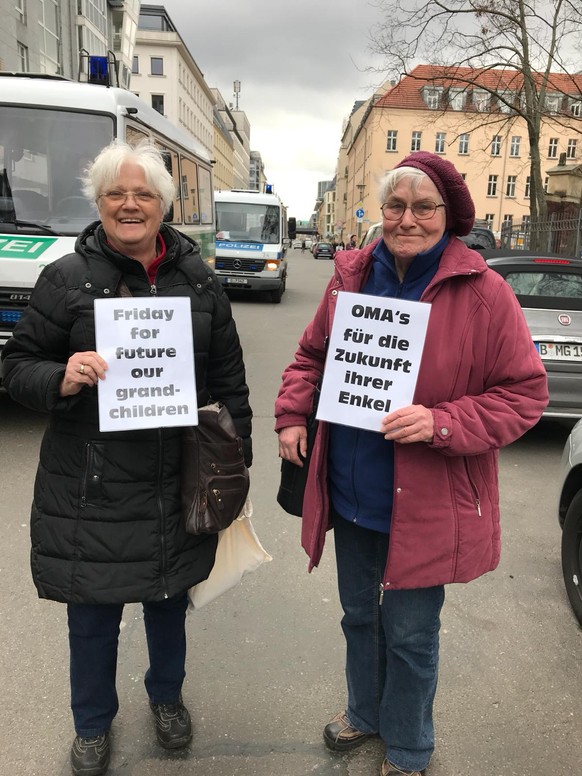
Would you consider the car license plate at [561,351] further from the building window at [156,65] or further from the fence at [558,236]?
the building window at [156,65]

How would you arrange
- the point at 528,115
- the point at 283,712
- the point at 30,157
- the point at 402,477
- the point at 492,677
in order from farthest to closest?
1. the point at 528,115
2. the point at 30,157
3. the point at 492,677
4. the point at 283,712
5. the point at 402,477

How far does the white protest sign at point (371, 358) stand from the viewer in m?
1.86

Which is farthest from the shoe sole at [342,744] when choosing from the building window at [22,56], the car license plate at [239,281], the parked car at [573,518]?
the building window at [22,56]

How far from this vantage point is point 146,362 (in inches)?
78.5

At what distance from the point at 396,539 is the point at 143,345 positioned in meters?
0.95

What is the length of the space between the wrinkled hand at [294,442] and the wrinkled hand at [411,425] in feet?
1.53

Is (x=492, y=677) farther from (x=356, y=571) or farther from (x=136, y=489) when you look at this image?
(x=136, y=489)

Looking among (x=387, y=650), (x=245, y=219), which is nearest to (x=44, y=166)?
(x=387, y=650)

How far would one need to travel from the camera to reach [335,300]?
6.73ft

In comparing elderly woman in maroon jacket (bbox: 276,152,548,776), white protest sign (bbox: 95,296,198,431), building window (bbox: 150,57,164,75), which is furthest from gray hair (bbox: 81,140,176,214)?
building window (bbox: 150,57,164,75)

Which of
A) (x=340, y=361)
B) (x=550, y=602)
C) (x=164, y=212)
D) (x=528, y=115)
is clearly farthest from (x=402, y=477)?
(x=528, y=115)

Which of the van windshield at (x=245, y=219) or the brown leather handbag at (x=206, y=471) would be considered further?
the van windshield at (x=245, y=219)

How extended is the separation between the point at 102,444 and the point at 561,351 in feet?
15.3

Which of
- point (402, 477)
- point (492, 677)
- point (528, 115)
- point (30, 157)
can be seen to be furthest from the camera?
point (528, 115)
